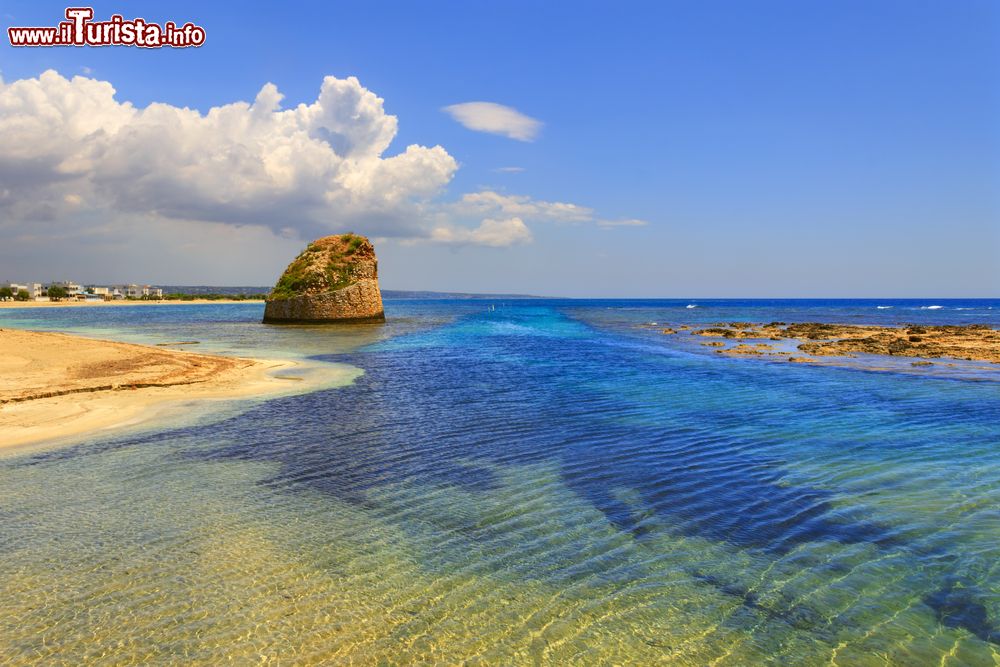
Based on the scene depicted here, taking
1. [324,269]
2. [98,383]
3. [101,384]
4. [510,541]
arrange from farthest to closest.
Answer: [324,269] < [98,383] < [101,384] < [510,541]

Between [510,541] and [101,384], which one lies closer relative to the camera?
[510,541]

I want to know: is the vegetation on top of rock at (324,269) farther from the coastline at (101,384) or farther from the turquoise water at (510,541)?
the turquoise water at (510,541)

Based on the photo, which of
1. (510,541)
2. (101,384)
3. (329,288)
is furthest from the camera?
(329,288)

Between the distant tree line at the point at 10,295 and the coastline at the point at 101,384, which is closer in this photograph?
the coastline at the point at 101,384

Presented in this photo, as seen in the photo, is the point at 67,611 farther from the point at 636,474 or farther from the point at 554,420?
the point at 554,420

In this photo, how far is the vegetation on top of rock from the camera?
67.0 meters

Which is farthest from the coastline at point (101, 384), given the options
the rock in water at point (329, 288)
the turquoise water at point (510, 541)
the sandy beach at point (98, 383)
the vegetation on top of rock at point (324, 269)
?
the vegetation on top of rock at point (324, 269)

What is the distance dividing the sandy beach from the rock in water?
34571 millimetres

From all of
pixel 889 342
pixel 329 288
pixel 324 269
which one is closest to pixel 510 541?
pixel 889 342

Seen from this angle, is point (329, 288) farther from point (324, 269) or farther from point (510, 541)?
point (510, 541)

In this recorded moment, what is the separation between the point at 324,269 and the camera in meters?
67.5

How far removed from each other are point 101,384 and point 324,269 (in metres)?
48.9

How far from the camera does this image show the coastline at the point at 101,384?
14766 millimetres

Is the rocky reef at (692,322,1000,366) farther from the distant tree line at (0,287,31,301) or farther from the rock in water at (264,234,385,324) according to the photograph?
the distant tree line at (0,287,31,301)
